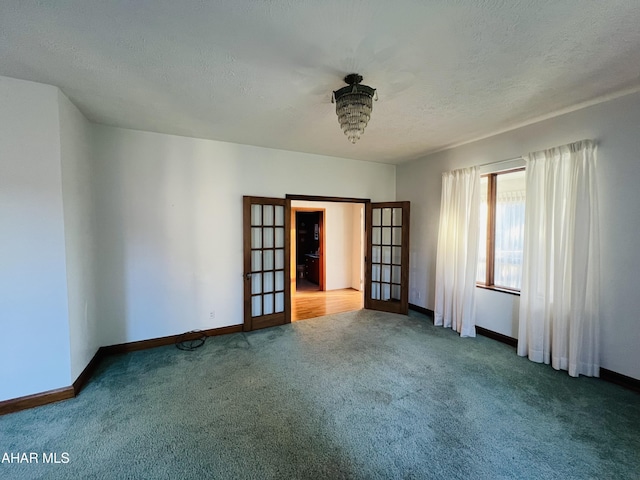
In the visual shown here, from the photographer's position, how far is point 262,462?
177cm

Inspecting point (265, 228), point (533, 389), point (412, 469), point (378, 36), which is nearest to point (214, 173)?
point (265, 228)

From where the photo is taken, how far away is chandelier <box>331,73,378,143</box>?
2162mm

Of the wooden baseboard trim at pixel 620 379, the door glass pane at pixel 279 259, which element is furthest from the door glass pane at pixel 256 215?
the wooden baseboard trim at pixel 620 379

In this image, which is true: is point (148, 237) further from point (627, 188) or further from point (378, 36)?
point (627, 188)

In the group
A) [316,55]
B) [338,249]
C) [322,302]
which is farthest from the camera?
[338,249]

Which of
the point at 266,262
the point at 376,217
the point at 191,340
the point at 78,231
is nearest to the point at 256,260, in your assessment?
the point at 266,262

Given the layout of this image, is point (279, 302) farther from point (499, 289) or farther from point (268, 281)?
point (499, 289)

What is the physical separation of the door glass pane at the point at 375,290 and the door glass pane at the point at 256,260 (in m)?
2.25

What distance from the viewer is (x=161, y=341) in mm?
3561

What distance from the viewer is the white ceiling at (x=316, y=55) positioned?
151 cm

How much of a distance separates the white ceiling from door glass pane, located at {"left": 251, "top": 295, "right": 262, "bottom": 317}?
2538 mm

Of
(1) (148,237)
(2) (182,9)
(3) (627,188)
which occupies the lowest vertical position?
(1) (148,237)

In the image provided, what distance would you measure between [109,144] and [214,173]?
1.20 metres

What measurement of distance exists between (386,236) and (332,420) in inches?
140
